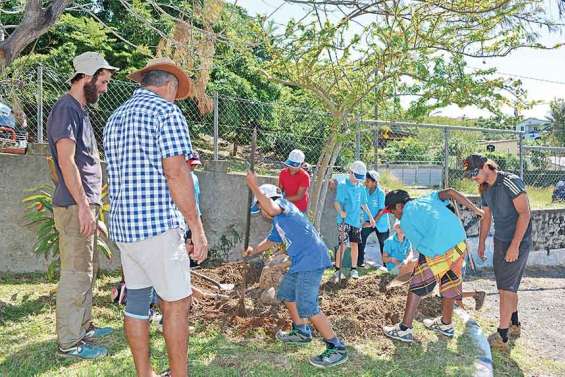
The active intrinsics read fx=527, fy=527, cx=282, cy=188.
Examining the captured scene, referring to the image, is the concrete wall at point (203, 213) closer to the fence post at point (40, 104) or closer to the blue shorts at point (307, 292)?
the fence post at point (40, 104)

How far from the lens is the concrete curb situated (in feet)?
13.1

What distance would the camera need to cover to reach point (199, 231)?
291 centimetres

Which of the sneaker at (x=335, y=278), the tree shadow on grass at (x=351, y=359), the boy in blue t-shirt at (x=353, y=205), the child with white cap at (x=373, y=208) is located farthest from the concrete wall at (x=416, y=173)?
the tree shadow on grass at (x=351, y=359)

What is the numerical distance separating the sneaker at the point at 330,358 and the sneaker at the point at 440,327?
1283 mm

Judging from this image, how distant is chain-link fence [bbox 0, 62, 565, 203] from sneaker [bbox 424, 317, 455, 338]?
9.74 ft

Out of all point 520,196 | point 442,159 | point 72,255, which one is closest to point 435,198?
point 520,196

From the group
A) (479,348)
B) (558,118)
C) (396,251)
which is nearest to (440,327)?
(479,348)

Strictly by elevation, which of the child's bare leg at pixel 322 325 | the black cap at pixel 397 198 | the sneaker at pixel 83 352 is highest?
the black cap at pixel 397 198

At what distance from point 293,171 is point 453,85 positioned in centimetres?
215

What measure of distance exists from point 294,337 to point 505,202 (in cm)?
232

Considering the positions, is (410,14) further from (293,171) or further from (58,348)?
(58,348)

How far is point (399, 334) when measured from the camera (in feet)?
14.7

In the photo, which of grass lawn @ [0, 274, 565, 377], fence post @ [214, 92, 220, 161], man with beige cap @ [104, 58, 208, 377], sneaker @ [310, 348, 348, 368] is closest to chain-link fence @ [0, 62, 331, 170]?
fence post @ [214, 92, 220, 161]

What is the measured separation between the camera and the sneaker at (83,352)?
376cm
